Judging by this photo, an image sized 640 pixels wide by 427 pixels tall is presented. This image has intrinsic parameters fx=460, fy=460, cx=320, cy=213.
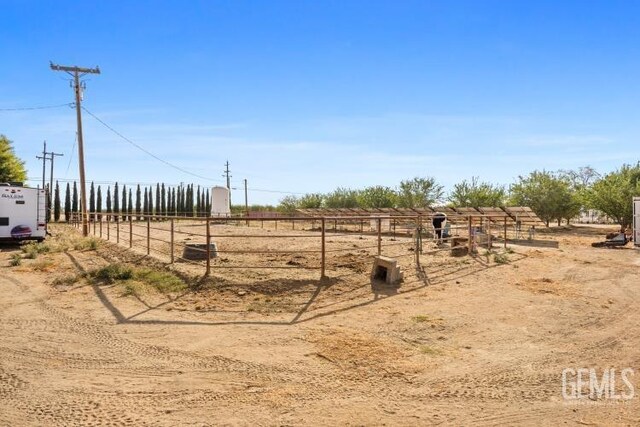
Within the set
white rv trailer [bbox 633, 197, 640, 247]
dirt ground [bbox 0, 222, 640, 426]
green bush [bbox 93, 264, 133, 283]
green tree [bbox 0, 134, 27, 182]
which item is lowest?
dirt ground [bbox 0, 222, 640, 426]

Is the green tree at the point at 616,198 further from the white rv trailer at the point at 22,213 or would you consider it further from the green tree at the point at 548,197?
the white rv trailer at the point at 22,213

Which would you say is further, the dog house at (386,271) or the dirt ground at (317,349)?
the dog house at (386,271)

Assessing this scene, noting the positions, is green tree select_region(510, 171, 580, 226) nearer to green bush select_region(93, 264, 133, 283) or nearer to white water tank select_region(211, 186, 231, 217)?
white water tank select_region(211, 186, 231, 217)

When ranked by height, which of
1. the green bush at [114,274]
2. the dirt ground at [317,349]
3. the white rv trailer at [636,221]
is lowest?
the dirt ground at [317,349]

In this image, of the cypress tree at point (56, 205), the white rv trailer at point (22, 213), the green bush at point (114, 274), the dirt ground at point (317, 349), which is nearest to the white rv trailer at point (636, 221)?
the dirt ground at point (317, 349)

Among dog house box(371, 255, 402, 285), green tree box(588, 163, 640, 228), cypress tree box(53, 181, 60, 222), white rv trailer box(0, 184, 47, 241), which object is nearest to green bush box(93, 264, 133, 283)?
dog house box(371, 255, 402, 285)

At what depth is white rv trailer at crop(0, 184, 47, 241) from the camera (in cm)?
1889

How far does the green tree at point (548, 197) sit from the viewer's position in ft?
116

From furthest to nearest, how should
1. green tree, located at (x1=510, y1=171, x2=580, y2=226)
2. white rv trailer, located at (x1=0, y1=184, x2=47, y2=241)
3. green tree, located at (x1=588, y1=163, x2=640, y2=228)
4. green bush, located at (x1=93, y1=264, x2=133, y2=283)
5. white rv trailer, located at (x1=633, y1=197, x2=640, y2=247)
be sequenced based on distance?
green tree, located at (x1=510, y1=171, x2=580, y2=226)
green tree, located at (x1=588, y1=163, x2=640, y2=228)
white rv trailer, located at (x1=633, y1=197, x2=640, y2=247)
white rv trailer, located at (x1=0, y1=184, x2=47, y2=241)
green bush, located at (x1=93, y1=264, x2=133, y2=283)

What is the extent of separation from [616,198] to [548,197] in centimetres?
635

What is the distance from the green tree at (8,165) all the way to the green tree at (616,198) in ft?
141

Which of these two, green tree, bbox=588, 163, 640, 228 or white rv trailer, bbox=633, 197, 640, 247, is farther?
green tree, bbox=588, 163, 640, 228

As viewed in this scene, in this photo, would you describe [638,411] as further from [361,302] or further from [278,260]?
[278,260]

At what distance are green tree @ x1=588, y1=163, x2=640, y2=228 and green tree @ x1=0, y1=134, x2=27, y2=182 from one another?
141 feet
